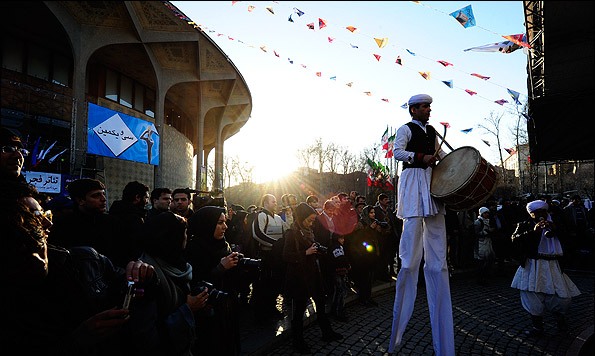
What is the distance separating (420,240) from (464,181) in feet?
2.54

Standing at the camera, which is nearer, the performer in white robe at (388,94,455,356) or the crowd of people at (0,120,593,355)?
the crowd of people at (0,120,593,355)

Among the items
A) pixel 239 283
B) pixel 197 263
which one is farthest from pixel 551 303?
pixel 197 263

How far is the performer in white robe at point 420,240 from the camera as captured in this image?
344cm

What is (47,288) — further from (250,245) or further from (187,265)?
(250,245)

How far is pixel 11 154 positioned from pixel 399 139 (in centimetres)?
323

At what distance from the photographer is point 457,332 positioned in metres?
4.91

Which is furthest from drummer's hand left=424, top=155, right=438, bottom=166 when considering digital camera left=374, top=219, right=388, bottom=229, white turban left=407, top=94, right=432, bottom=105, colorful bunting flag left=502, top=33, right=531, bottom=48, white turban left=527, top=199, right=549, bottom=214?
colorful bunting flag left=502, top=33, right=531, bottom=48

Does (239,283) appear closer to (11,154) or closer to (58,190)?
(11,154)

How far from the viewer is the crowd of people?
150cm

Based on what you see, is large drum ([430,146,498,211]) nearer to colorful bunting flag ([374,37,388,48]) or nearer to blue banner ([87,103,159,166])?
colorful bunting flag ([374,37,388,48])

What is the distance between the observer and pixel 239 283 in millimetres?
3443

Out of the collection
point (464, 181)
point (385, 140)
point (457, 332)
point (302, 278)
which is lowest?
point (457, 332)

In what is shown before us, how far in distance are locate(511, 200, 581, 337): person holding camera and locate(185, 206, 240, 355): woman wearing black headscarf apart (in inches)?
174

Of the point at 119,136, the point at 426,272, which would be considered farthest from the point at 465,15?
the point at 119,136
